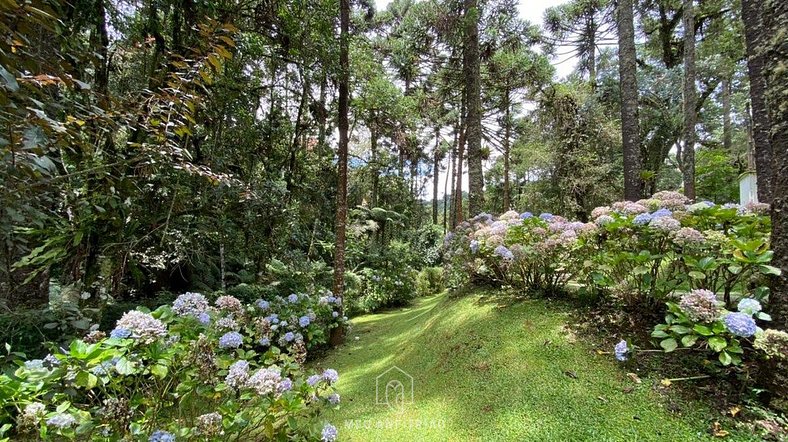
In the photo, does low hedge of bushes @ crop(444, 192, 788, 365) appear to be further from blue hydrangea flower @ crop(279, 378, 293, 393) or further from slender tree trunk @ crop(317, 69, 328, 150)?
slender tree trunk @ crop(317, 69, 328, 150)

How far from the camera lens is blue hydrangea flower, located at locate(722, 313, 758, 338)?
169 centimetres

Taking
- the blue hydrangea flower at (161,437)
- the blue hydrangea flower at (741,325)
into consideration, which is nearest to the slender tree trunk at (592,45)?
the blue hydrangea flower at (741,325)

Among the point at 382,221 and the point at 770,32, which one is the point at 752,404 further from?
the point at 382,221

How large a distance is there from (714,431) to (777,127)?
66.9 inches

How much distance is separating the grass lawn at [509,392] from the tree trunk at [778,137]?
756 mm

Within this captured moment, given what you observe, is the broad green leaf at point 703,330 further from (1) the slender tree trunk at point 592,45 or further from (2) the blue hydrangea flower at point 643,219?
(1) the slender tree trunk at point 592,45

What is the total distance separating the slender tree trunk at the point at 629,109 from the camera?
562 cm

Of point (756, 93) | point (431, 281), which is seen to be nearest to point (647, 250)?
point (756, 93)

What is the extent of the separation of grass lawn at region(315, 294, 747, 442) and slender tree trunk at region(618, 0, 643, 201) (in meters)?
3.76

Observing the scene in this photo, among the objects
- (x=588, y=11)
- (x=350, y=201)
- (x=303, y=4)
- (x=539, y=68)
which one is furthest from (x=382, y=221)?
(x=588, y=11)

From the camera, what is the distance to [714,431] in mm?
1675

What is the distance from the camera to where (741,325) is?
67.1 inches

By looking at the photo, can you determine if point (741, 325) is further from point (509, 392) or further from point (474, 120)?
point (474, 120)

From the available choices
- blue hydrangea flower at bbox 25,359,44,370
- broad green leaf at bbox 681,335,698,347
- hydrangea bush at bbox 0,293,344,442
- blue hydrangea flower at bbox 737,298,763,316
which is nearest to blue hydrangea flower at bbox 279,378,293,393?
hydrangea bush at bbox 0,293,344,442
